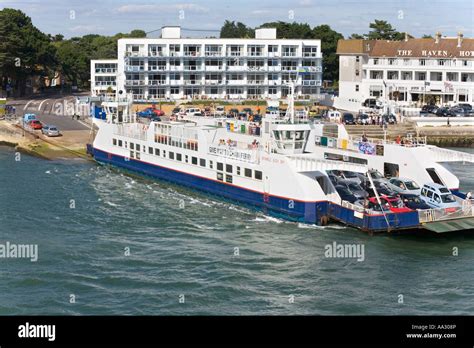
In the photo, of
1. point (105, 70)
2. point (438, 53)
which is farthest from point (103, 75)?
point (438, 53)

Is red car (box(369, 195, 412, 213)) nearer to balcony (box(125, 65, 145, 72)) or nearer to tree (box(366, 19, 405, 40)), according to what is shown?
balcony (box(125, 65, 145, 72))

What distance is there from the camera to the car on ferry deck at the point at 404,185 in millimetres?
44562

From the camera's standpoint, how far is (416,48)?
313ft

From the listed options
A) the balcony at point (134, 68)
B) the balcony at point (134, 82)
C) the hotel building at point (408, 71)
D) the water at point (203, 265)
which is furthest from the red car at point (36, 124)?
the hotel building at point (408, 71)

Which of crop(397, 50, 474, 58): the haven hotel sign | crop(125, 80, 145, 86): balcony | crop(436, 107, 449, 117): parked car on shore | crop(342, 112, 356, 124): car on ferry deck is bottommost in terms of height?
crop(342, 112, 356, 124): car on ferry deck

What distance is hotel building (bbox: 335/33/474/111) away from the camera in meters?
92.1

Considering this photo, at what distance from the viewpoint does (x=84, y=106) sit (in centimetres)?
8956

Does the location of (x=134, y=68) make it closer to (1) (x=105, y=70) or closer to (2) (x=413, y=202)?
(1) (x=105, y=70)

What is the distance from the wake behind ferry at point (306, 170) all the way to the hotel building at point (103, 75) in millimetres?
44815

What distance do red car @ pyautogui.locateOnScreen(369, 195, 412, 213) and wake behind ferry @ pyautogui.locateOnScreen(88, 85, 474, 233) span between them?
56mm

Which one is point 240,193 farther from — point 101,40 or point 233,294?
point 101,40

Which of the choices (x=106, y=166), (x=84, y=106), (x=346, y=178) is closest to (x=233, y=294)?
(x=346, y=178)

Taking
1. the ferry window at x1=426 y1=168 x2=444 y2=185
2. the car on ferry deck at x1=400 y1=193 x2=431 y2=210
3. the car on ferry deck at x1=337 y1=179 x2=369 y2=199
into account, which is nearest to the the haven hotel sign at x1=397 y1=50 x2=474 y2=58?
the ferry window at x1=426 y1=168 x2=444 y2=185

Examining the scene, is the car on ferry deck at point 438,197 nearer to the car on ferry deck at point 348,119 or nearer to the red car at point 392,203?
the red car at point 392,203
